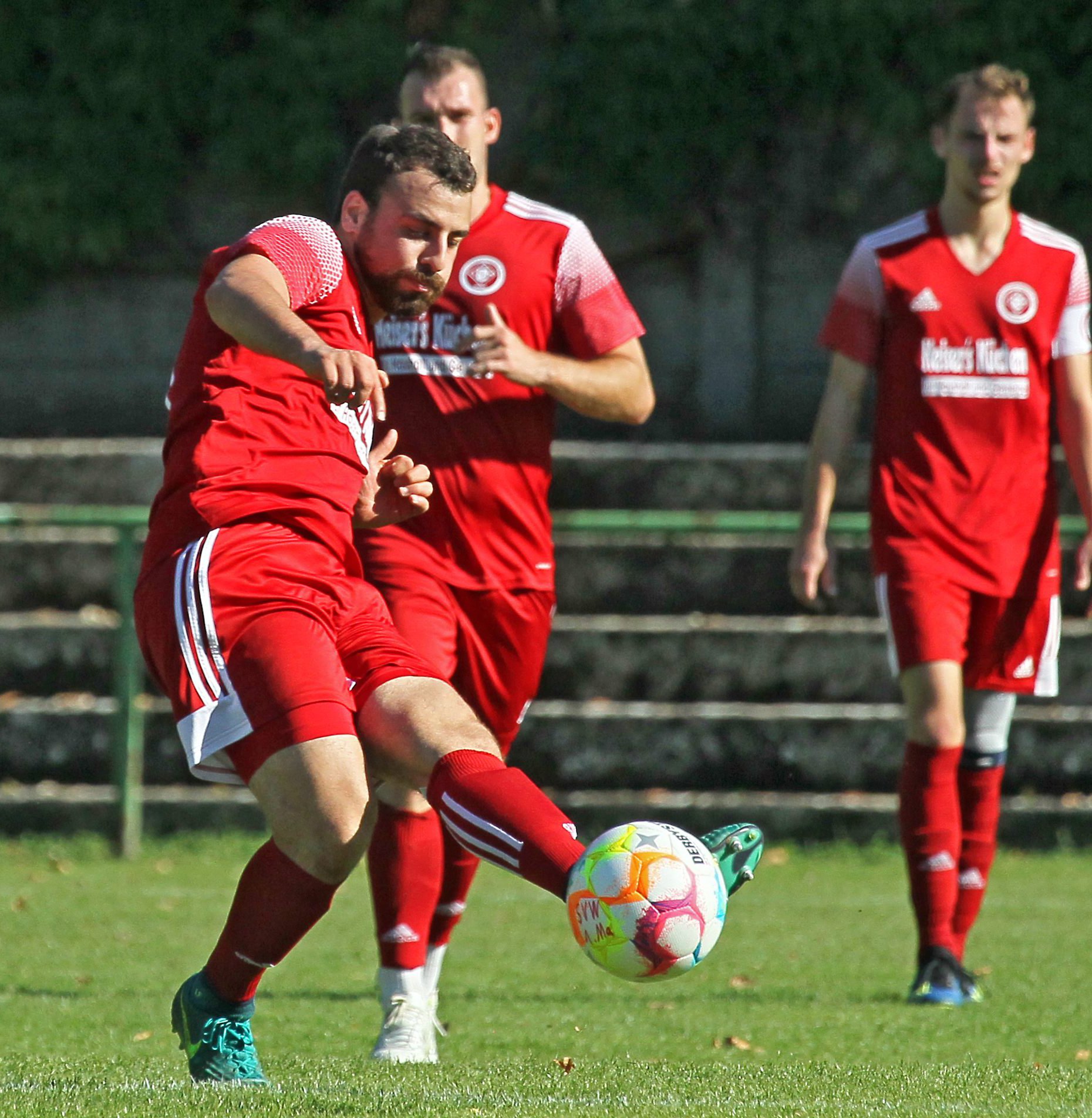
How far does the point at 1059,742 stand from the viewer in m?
9.52

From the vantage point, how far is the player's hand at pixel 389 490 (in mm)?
3988

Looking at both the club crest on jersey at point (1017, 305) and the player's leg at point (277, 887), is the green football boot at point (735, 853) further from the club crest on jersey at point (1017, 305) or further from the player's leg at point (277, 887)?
the club crest on jersey at point (1017, 305)

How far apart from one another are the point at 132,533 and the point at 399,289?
5.31 meters

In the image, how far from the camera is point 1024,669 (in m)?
5.85

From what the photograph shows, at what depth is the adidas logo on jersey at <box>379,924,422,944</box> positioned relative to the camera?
4574 mm

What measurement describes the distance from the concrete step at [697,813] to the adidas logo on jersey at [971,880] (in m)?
3.30

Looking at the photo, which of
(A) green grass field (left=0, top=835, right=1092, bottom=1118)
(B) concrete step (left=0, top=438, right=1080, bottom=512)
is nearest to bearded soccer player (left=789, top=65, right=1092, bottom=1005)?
(A) green grass field (left=0, top=835, right=1092, bottom=1118)

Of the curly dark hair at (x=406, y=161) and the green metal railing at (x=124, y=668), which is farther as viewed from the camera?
the green metal railing at (x=124, y=668)

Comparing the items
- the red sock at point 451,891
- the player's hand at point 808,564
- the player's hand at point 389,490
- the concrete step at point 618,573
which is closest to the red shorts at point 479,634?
the red sock at point 451,891

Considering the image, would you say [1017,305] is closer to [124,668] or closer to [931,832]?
[931,832]

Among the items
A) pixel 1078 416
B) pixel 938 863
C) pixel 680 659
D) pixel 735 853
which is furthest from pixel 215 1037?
pixel 680 659

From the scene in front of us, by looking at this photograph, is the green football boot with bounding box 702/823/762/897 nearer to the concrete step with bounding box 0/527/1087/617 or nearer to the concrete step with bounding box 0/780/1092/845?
the concrete step with bounding box 0/780/1092/845

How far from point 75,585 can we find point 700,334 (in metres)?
4.87

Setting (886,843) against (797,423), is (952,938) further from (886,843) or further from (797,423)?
(797,423)
